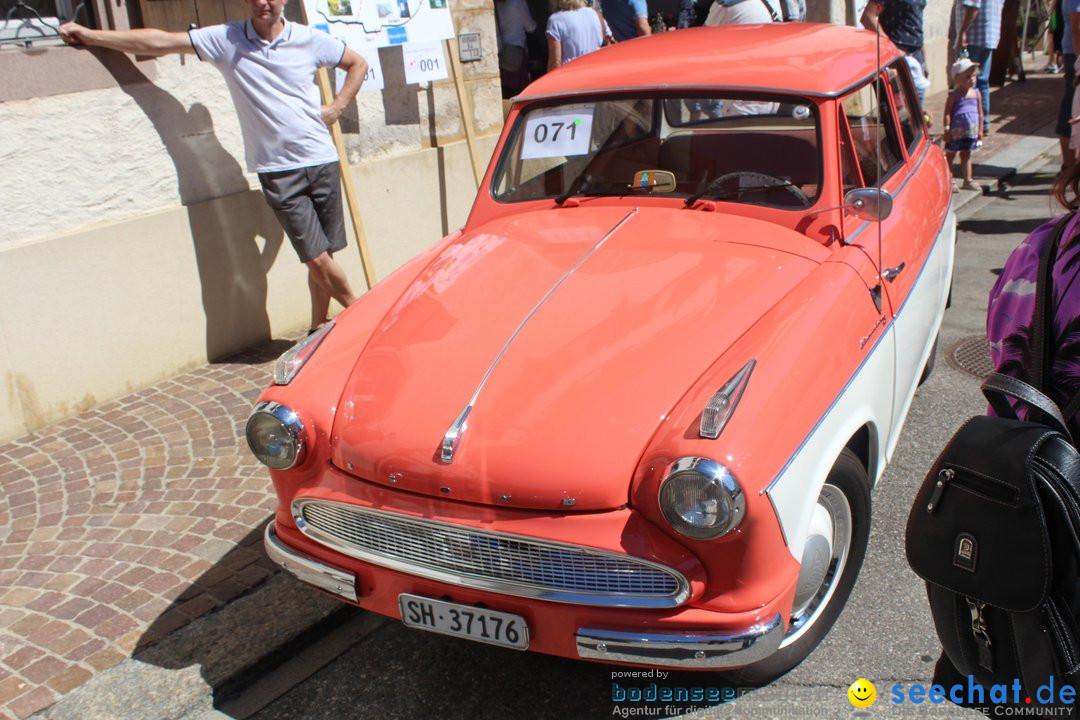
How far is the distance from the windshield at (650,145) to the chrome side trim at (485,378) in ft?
1.35

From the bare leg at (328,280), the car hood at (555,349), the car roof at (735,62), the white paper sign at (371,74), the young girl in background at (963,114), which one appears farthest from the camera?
the young girl in background at (963,114)

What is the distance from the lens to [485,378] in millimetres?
2891

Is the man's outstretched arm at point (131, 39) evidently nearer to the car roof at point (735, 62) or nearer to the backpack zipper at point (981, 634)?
the car roof at point (735, 62)

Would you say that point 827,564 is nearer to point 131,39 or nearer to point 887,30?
point 131,39

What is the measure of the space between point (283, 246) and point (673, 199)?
2960mm

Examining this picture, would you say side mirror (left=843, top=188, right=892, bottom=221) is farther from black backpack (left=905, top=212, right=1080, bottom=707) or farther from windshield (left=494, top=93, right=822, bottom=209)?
black backpack (left=905, top=212, right=1080, bottom=707)

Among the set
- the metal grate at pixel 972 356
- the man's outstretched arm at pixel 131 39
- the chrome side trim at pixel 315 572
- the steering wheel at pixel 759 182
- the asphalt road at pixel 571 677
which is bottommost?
the asphalt road at pixel 571 677

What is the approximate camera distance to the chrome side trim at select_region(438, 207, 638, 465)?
2684 mm

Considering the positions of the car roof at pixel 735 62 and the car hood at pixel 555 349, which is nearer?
the car hood at pixel 555 349

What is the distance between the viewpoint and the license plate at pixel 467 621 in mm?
2637

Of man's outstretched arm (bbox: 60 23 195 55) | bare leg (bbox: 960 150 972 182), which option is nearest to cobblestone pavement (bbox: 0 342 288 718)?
man's outstretched arm (bbox: 60 23 195 55)

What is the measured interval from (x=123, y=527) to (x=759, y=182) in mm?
2852

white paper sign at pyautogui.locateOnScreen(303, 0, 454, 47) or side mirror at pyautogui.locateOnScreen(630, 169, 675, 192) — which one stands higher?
white paper sign at pyautogui.locateOnScreen(303, 0, 454, 47)

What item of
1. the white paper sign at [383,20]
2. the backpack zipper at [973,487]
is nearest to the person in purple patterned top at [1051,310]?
the backpack zipper at [973,487]
